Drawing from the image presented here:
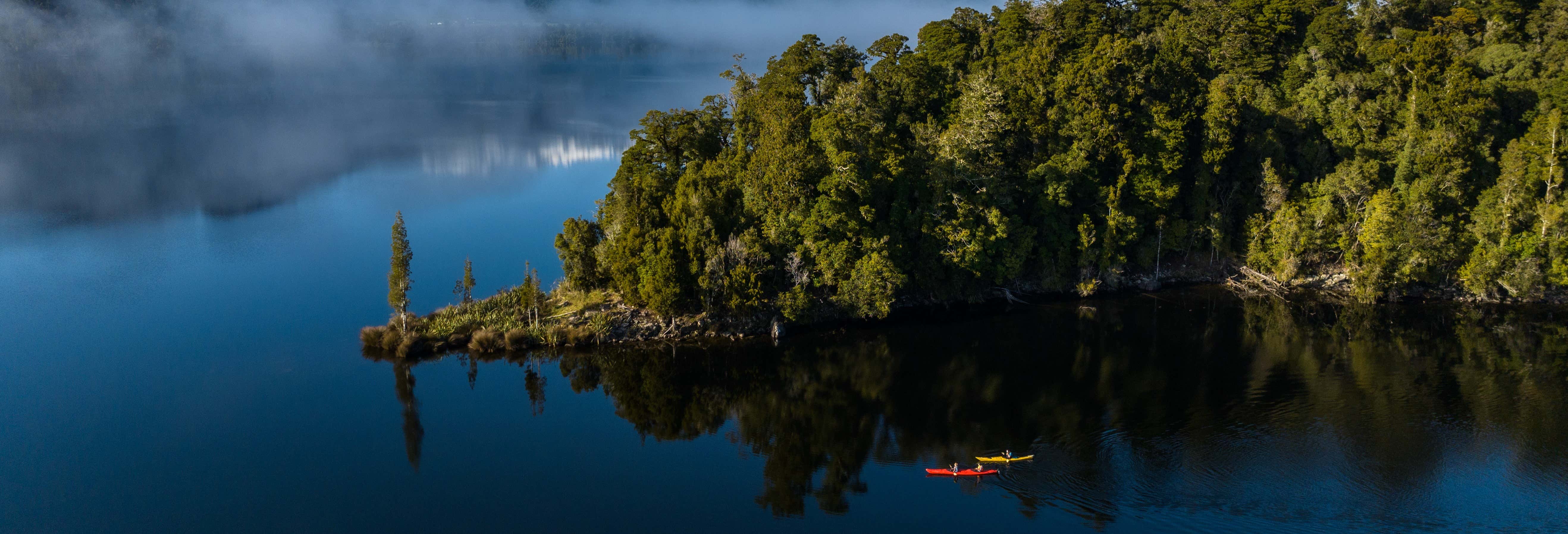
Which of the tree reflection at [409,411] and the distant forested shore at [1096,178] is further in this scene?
the distant forested shore at [1096,178]

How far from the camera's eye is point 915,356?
4069cm

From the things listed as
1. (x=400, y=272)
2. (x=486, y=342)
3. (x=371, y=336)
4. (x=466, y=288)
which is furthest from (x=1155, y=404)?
(x=371, y=336)

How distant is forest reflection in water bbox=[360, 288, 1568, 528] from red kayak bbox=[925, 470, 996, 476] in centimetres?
33

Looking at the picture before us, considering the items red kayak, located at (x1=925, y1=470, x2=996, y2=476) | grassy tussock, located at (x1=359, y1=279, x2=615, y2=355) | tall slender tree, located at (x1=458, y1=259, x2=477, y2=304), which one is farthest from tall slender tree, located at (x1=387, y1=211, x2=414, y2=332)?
red kayak, located at (x1=925, y1=470, x2=996, y2=476)

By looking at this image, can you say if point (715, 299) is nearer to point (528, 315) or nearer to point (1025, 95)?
point (528, 315)

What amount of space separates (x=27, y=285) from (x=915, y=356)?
4646cm

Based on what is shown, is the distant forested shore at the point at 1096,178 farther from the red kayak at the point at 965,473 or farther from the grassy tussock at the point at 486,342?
the red kayak at the point at 965,473

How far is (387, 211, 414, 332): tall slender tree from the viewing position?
40.0 metres

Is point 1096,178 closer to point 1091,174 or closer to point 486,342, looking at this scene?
point 1091,174

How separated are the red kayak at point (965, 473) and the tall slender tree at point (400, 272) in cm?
2555

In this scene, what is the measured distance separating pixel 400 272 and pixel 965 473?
2686 cm

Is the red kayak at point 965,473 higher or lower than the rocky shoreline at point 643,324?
lower

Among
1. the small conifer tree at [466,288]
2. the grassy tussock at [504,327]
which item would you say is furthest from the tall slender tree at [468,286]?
the grassy tussock at [504,327]

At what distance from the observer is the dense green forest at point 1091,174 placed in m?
42.4
